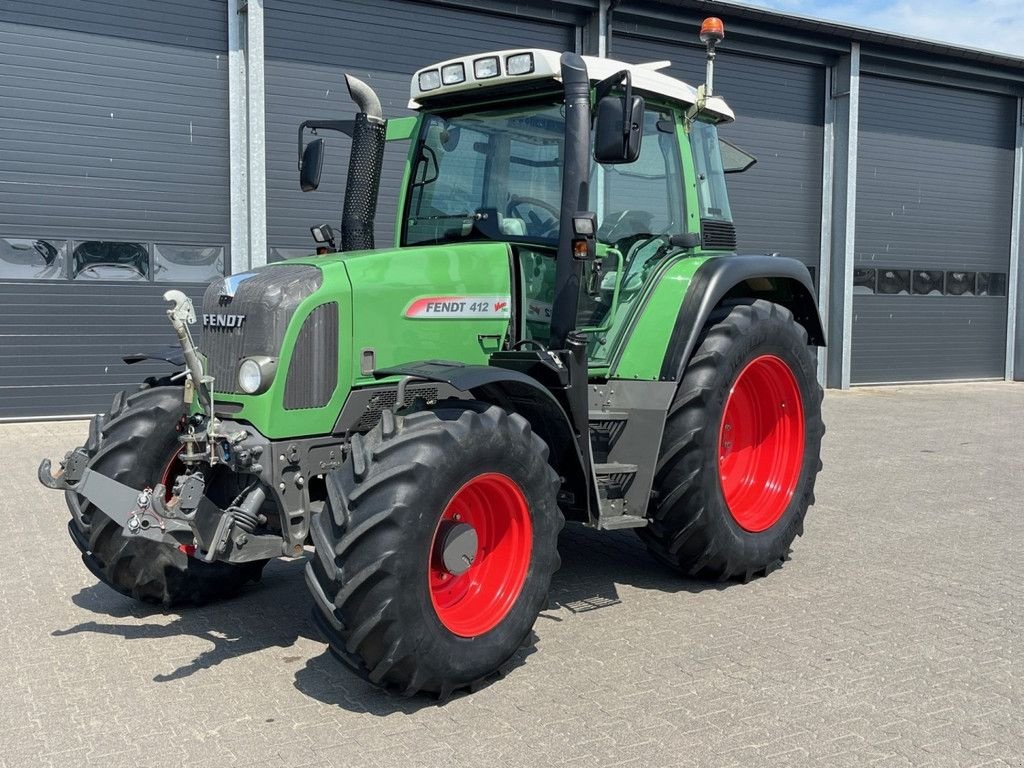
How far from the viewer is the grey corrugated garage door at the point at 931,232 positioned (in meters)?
16.3

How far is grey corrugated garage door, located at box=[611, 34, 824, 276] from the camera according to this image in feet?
48.9

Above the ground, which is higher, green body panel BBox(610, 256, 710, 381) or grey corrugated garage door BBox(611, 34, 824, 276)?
grey corrugated garage door BBox(611, 34, 824, 276)

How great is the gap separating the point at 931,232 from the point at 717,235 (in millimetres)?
12965

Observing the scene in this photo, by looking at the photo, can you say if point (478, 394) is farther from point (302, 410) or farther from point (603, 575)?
point (603, 575)

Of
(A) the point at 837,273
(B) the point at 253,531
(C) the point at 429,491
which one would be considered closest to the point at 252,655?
(B) the point at 253,531

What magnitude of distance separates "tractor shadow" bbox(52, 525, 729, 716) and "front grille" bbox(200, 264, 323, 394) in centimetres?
116

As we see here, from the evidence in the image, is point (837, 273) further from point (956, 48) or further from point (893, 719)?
point (893, 719)

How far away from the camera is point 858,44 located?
15500 millimetres

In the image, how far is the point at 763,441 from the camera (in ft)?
Result: 18.8

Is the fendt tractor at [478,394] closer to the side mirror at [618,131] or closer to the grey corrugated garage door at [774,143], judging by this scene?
the side mirror at [618,131]

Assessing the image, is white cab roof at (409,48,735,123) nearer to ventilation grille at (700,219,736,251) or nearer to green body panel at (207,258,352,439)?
ventilation grille at (700,219,736,251)

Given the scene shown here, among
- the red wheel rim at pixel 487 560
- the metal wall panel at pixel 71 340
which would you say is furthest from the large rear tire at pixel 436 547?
the metal wall panel at pixel 71 340

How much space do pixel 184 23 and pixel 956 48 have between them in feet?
39.6

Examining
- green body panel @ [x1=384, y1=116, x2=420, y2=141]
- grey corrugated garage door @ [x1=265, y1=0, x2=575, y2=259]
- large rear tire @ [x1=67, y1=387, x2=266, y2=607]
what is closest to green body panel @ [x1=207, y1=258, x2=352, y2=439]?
large rear tire @ [x1=67, y1=387, x2=266, y2=607]
